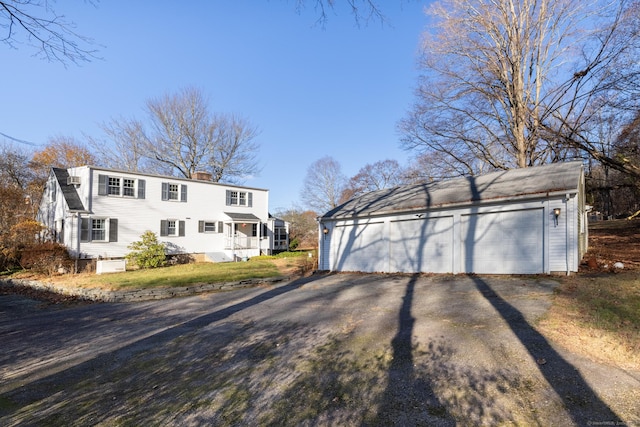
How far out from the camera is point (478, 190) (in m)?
11.8

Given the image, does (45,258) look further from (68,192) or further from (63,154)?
(63,154)

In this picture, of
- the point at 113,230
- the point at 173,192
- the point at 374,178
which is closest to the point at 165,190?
the point at 173,192

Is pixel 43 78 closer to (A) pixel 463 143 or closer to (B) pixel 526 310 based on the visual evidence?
(B) pixel 526 310

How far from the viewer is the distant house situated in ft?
57.2

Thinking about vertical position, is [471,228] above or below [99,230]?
above

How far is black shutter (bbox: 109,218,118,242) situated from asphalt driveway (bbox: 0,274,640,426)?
37.3 feet

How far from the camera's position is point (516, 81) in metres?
18.0

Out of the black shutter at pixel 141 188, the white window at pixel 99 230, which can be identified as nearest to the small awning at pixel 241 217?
the black shutter at pixel 141 188

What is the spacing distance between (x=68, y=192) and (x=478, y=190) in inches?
797

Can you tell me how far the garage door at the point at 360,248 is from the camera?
1352cm

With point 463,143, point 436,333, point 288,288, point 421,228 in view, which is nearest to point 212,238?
point 288,288

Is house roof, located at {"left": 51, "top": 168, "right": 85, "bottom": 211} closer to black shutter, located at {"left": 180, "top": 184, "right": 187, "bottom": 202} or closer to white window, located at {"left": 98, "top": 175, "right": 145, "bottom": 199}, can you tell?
white window, located at {"left": 98, "top": 175, "right": 145, "bottom": 199}

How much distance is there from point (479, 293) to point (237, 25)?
795 cm

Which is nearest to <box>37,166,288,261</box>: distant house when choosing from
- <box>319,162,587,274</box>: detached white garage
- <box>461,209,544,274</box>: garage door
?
<box>319,162,587,274</box>: detached white garage
